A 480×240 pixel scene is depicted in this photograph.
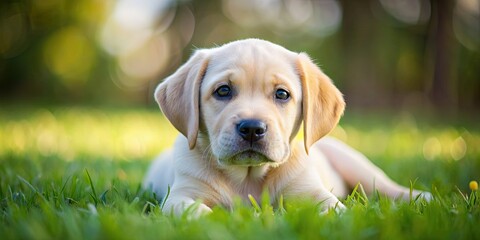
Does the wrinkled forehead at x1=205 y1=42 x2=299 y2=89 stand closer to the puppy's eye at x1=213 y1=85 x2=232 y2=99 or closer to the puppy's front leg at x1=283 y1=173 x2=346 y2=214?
the puppy's eye at x1=213 y1=85 x2=232 y2=99

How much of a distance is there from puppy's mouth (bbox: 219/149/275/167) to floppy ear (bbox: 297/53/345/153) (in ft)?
1.43

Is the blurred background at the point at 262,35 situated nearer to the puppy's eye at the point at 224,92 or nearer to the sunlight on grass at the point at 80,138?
the sunlight on grass at the point at 80,138

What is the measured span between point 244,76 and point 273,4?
20.1 metres

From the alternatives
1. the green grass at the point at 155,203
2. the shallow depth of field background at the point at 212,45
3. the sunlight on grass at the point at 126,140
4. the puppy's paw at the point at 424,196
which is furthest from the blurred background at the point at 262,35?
the puppy's paw at the point at 424,196

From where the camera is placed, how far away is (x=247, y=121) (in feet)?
9.92

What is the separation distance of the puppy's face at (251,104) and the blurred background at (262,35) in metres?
14.4

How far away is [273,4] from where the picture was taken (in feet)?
74.8

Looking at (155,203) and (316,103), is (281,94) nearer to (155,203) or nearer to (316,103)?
(316,103)

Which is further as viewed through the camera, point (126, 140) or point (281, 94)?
point (126, 140)

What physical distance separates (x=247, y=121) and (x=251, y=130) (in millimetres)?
60

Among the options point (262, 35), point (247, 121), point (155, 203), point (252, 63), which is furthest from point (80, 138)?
point (262, 35)

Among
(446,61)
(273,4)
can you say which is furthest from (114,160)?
(273,4)

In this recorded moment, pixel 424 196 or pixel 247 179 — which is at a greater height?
pixel 247 179

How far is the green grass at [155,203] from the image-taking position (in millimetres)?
2271
